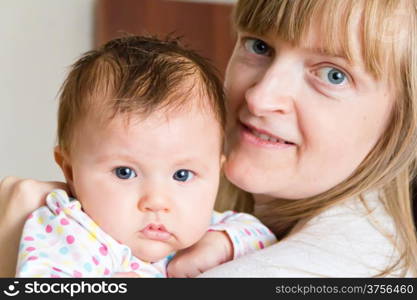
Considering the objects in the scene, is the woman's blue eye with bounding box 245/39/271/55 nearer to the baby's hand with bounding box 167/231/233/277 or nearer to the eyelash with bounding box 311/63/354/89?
the eyelash with bounding box 311/63/354/89

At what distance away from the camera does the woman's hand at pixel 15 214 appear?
1.42 metres

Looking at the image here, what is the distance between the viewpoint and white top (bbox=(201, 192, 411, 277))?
1354 mm

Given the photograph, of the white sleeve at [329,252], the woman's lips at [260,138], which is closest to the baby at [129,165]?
the white sleeve at [329,252]

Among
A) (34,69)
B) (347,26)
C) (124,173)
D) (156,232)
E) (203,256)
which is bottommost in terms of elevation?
(34,69)

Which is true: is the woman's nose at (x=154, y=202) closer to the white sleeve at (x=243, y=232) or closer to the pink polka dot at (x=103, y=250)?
the pink polka dot at (x=103, y=250)

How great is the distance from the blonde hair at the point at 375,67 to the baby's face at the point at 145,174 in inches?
12.2

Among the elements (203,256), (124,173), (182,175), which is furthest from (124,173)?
(203,256)

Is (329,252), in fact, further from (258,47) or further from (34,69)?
(34,69)

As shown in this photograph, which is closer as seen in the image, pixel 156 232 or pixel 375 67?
pixel 156 232

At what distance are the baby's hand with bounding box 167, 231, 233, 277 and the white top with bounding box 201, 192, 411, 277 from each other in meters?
0.09

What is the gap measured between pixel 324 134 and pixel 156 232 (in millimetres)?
433

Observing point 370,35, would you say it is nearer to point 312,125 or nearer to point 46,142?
point 312,125

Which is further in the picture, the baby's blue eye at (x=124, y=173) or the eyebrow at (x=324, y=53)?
the eyebrow at (x=324, y=53)

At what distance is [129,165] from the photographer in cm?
126
